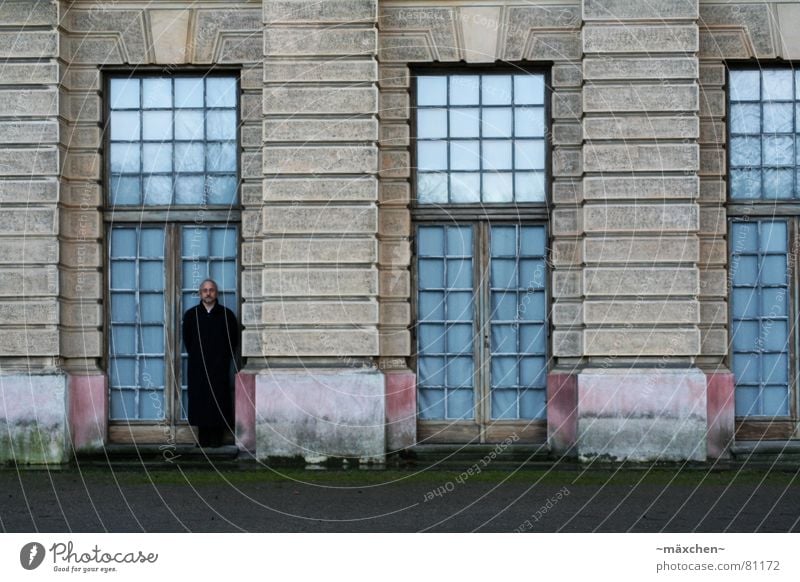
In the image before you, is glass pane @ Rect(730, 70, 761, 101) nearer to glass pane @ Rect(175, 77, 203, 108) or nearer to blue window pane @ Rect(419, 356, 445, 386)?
blue window pane @ Rect(419, 356, 445, 386)

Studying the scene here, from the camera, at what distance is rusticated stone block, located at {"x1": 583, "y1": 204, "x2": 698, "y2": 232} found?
20.6 meters

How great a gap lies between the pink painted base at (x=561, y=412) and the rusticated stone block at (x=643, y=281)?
1.27 m

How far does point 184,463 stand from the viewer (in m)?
21.0

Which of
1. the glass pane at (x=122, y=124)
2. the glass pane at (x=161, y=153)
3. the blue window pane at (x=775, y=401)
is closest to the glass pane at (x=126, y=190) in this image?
the glass pane at (x=161, y=153)

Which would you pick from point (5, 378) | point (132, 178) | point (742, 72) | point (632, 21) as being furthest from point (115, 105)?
point (742, 72)

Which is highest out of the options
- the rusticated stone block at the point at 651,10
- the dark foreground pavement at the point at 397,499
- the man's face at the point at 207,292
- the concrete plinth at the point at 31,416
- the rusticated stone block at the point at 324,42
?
the rusticated stone block at the point at 651,10

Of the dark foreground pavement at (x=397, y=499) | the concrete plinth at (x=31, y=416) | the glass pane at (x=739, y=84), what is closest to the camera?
the dark foreground pavement at (x=397, y=499)

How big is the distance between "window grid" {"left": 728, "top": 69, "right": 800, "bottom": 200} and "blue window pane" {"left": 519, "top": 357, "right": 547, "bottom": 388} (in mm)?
3413

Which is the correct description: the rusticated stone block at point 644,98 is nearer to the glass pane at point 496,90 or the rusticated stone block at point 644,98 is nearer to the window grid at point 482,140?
the window grid at point 482,140

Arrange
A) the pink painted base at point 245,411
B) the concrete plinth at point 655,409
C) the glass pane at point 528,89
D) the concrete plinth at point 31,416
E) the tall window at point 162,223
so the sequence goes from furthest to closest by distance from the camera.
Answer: the tall window at point 162,223 < the glass pane at point 528,89 < the pink painted base at point 245,411 < the concrete plinth at point 31,416 < the concrete plinth at point 655,409

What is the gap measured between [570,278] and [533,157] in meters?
1.74

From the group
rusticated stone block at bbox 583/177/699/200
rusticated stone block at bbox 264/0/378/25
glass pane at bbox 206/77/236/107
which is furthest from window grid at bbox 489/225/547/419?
glass pane at bbox 206/77/236/107

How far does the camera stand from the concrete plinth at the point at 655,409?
20.4 metres

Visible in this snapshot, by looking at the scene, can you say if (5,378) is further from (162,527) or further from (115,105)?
(162,527)
